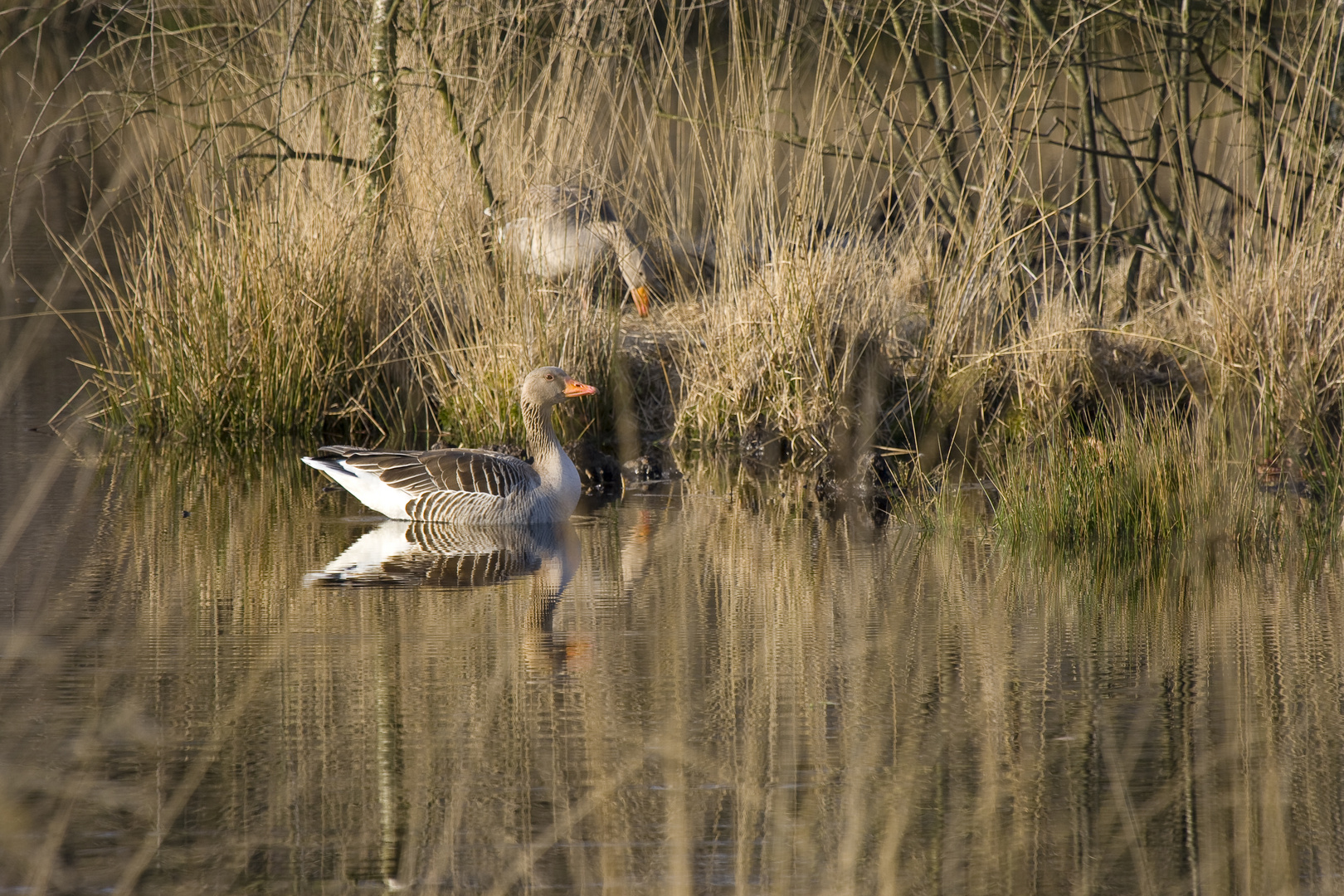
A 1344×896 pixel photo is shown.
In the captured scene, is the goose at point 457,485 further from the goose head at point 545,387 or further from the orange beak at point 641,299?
the orange beak at point 641,299

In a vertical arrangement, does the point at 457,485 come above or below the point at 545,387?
below

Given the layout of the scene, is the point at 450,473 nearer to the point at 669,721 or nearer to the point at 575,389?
the point at 575,389

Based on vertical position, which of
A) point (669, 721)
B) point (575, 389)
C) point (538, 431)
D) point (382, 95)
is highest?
point (382, 95)

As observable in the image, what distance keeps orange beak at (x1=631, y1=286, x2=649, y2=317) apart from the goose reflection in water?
3.21m

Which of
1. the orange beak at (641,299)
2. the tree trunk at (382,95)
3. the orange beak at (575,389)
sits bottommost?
the orange beak at (575,389)

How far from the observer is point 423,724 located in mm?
4375

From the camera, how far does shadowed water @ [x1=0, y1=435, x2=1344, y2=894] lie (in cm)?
357

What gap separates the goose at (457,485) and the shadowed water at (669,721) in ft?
2.81

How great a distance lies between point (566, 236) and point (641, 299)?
0.99m

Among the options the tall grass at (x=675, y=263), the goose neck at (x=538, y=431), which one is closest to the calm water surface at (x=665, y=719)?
the goose neck at (x=538, y=431)

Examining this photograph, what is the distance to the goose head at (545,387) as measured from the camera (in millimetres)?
8523

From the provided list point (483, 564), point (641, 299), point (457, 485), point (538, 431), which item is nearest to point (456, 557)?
point (483, 564)

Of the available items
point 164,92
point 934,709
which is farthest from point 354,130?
point 934,709

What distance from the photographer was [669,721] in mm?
4453
